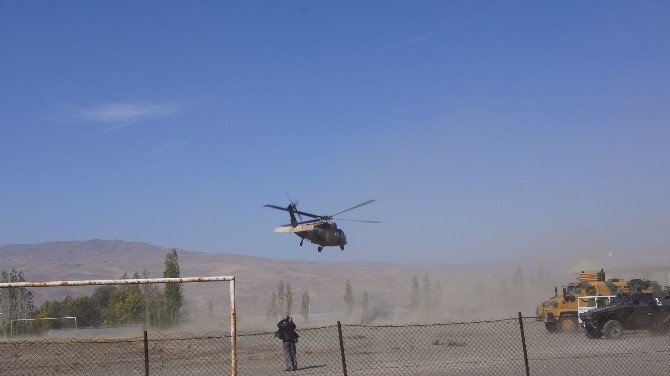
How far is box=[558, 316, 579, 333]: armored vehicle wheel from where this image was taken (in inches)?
1383

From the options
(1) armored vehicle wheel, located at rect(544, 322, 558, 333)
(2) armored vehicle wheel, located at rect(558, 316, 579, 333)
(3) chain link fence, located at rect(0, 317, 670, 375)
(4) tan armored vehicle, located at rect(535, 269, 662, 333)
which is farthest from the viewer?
(1) armored vehicle wheel, located at rect(544, 322, 558, 333)

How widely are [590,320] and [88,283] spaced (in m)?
22.8

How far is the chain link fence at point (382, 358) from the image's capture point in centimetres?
2134

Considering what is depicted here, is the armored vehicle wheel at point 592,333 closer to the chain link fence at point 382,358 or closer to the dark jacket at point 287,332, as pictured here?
the chain link fence at point 382,358

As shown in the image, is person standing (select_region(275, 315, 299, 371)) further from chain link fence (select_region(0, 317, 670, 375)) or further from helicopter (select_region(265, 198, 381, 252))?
helicopter (select_region(265, 198, 381, 252))

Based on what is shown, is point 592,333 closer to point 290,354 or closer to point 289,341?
point 290,354

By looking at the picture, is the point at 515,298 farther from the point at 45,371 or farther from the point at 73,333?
the point at 45,371

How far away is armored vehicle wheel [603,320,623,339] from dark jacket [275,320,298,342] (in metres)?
13.9


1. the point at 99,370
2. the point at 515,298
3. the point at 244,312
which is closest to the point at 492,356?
the point at 99,370

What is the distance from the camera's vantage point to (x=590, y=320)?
3014cm

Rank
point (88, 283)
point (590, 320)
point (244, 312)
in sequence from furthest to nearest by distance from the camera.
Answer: point (244, 312) < point (590, 320) < point (88, 283)

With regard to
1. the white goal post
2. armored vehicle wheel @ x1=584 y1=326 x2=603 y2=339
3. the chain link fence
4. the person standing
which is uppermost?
the white goal post

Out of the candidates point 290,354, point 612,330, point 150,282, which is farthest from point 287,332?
point 612,330

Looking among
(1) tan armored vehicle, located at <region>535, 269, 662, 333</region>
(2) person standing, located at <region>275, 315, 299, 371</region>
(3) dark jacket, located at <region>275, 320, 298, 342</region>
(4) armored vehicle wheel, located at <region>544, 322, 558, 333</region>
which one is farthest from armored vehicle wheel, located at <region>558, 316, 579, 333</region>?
(3) dark jacket, located at <region>275, 320, 298, 342</region>
